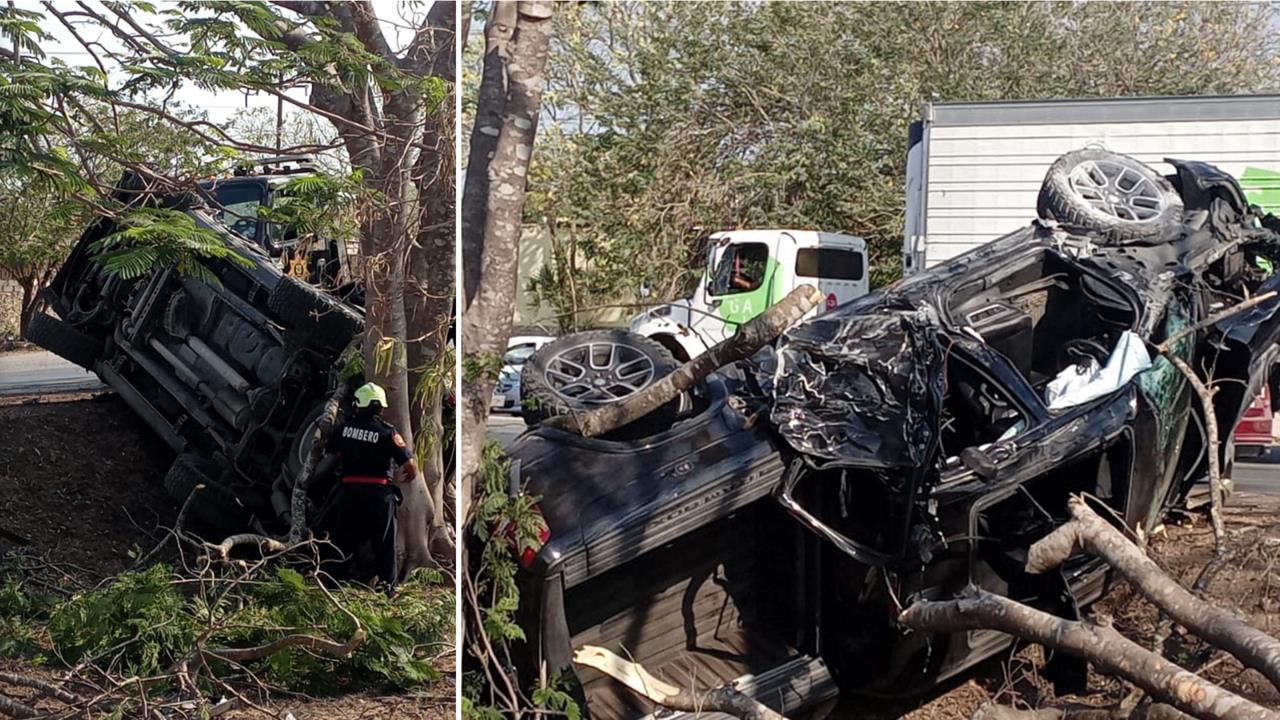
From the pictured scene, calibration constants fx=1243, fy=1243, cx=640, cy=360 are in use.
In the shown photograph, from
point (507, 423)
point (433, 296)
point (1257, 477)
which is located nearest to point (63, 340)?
point (433, 296)

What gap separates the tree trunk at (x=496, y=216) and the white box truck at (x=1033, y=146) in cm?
753

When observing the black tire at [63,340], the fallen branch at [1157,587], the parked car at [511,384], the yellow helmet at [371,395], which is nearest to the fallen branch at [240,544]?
the yellow helmet at [371,395]

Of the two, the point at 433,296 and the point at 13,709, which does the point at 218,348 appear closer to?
the point at 13,709

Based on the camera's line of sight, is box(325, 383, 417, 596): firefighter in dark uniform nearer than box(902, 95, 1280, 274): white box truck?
Yes

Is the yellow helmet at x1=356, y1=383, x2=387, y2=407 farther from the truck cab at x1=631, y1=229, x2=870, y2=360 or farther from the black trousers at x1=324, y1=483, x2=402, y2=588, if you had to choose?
the truck cab at x1=631, y1=229, x2=870, y2=360

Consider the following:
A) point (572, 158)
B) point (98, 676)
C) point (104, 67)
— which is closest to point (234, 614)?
point (98, 676)

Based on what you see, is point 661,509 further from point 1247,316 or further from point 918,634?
point 1247,316

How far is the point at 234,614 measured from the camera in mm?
4336

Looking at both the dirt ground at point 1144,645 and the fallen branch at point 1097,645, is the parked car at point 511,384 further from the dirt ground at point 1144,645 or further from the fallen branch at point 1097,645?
the fallen branch at point 1097,645

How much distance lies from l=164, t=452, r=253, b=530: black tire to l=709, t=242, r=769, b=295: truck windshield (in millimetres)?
8142

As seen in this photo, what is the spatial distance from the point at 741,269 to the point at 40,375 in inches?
333

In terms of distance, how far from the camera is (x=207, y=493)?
4.81 metres

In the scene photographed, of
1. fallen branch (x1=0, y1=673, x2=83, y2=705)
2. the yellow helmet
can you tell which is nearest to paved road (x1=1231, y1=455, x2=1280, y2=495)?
the yellow helmet

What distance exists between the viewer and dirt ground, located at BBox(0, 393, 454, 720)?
483cm
